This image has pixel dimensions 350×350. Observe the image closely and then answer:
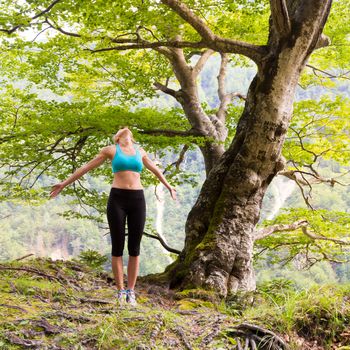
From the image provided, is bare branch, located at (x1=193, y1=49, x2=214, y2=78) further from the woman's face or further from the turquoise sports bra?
the turquoise sports bra

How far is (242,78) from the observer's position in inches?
6275

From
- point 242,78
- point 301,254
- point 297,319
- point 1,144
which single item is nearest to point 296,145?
point 301,254

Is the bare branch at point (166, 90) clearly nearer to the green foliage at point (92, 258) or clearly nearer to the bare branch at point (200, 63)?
the bare branch at point (200, 63)

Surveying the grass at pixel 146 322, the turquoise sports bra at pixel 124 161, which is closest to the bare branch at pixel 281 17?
the turquoise sports bra at pixel 124 161

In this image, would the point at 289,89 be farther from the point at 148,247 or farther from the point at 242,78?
the point at 242,78

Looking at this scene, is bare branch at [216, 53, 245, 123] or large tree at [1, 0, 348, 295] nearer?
large tree at [1, 0, 348, 295]

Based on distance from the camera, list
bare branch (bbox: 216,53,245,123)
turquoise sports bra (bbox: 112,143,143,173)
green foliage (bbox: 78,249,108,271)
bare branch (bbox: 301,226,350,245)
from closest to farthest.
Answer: turquoise sports bra (bbox: 112,143,143,173) → green foliage (bbox: 78,249,108,271) → bare branch (bbox: 301,226,350,245) → bare branch (bbox: 216,53,245,123)

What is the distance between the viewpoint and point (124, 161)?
13.8ft

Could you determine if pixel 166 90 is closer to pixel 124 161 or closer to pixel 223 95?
pixel 223 95

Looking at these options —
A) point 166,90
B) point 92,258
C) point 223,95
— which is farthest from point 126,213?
point 223,95

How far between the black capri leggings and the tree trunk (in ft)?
6.39

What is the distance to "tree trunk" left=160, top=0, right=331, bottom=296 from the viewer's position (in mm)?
6180

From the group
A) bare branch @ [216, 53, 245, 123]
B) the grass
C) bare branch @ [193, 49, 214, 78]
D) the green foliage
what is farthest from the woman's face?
bare branch @ [216, 53, 245, 123]

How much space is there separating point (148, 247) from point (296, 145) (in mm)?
80468
